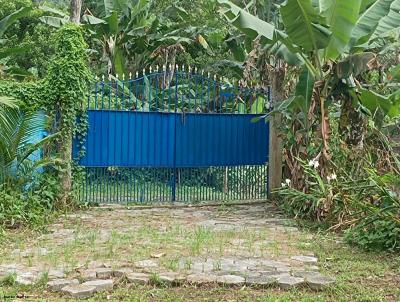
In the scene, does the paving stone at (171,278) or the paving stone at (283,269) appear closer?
the paving stone at (171,278)

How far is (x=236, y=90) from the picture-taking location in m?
9.99

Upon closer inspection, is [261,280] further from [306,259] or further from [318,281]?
[306,259]

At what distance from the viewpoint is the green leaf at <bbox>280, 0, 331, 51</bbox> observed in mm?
6609

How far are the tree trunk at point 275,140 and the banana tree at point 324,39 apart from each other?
1.43 m

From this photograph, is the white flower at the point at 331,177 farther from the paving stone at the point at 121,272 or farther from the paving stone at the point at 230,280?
the paving stone at the point at 121,272

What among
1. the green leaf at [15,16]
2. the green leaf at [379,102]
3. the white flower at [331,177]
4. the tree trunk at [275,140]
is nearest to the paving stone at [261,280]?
the white flower at [331,177]

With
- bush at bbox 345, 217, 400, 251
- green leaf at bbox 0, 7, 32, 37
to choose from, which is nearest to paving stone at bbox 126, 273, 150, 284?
bush at bbox 345, 217, 400, 251

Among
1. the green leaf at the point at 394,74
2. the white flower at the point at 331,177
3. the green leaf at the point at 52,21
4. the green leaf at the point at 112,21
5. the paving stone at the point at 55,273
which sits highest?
the green leaf at the point at 52,21

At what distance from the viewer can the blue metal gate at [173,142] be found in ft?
29.9

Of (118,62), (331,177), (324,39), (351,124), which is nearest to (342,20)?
(324,39)

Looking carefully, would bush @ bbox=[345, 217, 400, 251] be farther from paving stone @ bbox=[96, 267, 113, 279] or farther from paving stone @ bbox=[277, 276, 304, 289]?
paving stone @ bbox=[96, 267, 113, 279]

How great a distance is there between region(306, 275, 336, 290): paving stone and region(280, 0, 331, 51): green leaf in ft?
11.3

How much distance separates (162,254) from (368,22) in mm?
4195

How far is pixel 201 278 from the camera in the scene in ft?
15.0
